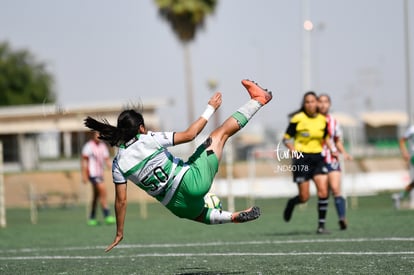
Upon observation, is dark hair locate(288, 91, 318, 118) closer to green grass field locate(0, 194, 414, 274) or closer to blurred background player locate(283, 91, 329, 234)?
blurred background player locate(283, 91, 329, 234)

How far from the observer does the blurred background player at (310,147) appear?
14719mm

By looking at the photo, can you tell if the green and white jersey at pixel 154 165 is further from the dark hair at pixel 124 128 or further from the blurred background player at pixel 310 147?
the blurred background player at pixel 310 147

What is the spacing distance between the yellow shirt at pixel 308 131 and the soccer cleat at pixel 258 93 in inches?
195

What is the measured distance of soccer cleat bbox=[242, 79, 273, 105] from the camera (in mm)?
9766

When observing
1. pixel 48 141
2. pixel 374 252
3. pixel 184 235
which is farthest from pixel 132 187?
pixel 48 141

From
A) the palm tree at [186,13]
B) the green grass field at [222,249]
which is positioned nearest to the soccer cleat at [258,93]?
the green grass field at [222,249]

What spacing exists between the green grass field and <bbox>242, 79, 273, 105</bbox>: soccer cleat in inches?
73.6

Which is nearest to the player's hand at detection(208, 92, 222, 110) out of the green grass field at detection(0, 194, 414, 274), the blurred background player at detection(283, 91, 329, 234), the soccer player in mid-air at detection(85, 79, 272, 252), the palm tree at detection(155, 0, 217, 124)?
the soccer player in mid-air at detection(85, 79, 272, 252)

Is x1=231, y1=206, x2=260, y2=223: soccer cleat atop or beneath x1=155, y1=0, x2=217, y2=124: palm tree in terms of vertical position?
beneath

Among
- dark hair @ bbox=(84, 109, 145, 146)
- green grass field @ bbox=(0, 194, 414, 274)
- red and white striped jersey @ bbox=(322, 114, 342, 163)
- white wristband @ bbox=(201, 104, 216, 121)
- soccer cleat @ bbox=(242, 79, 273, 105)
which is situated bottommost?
green grass field @ bbox=(0, 194, 414, 274)

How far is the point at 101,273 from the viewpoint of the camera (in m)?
10.2

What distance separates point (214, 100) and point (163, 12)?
4300 cm

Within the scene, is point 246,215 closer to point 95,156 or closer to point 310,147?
point 310,147

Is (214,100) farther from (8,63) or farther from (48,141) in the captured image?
(8,63)
